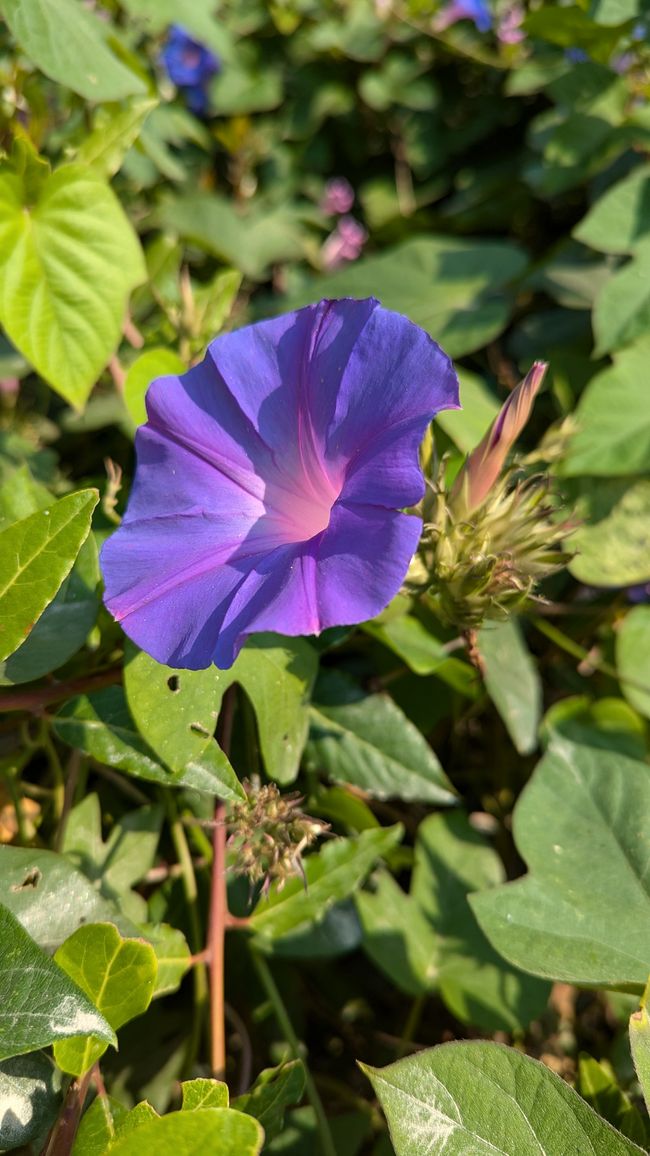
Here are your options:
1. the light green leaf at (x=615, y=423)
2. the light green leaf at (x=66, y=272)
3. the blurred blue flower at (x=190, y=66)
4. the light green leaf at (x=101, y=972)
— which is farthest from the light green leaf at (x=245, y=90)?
the light green leaf at (x=101, y=972)

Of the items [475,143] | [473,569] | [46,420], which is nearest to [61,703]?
[473,569]

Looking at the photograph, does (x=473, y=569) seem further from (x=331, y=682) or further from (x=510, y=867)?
(x=510, y=867)

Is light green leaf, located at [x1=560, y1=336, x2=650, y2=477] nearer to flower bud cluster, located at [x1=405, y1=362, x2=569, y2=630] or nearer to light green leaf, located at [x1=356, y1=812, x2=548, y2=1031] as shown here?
flower bud cluster, located at [x1=405, y1=362, x2=569, y2=630]

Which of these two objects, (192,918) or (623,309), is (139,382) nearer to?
(192,918)

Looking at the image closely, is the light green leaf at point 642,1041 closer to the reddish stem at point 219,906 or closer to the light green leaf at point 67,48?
the reddish stem at point 219,906

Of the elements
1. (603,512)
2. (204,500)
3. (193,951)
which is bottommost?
(193,951)

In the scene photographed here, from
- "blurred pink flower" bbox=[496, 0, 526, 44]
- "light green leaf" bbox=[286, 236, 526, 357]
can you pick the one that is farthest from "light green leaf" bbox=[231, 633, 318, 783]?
"blurred pink flower" bbox=[496, 0, 526, 44]

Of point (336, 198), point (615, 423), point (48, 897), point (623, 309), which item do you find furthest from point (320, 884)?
point (336, 198)
